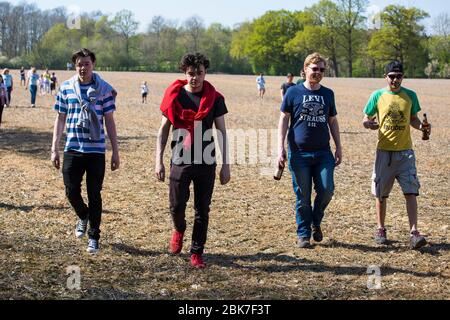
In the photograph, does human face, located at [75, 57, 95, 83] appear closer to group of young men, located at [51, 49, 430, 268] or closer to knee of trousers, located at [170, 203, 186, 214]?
group of young men, located at [51, 49, 430, 268]

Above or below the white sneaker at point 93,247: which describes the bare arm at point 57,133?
above

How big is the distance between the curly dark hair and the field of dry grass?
1823 millimetres

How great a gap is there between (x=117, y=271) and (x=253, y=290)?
1.28m

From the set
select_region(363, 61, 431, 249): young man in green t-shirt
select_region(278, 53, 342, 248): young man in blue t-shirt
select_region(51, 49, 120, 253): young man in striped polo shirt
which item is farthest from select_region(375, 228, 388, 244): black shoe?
select_region(51, 49, 120, 253): young man in striped polo shirt

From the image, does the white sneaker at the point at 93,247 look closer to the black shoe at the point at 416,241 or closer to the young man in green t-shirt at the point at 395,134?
the young man in green t-shirt at the point at 395,134

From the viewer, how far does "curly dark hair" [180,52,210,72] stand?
5.57 meters

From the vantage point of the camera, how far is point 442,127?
22.5 m

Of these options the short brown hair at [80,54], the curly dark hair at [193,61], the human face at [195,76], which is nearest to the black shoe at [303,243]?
the human face at [195,76]

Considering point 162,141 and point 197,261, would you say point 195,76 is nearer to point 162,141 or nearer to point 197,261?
point 162,141

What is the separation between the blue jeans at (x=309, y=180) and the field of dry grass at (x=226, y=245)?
0.33m

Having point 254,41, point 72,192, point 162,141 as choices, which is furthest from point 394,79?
point 254,41

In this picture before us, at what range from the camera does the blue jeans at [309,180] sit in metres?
6.44

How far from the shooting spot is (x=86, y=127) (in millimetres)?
6008
